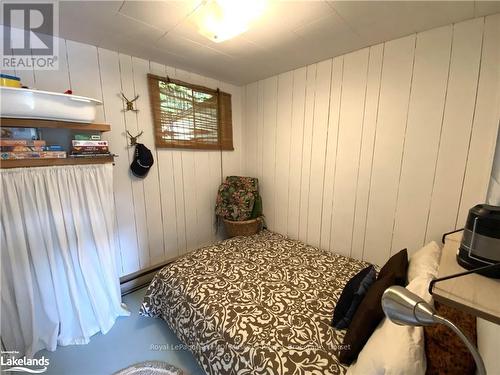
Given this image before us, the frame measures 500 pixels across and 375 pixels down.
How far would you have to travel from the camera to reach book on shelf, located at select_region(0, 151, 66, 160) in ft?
4.58

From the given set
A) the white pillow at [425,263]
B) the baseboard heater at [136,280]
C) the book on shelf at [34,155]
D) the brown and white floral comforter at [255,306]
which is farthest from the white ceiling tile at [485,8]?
the baseboard heater at [136,280]

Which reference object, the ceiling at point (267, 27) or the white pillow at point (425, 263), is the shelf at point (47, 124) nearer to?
the ceiling at point (267, 27)

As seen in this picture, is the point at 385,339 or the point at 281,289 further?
the point at 281,289

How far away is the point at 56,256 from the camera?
1606 millimetres

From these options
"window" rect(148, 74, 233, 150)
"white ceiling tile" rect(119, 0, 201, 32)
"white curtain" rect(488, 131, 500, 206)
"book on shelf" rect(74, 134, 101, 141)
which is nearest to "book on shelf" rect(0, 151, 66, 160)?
"book on shelf" rect(74, 134, 101, 141)

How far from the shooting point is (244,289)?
159cm

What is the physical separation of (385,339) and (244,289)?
3.10 feet

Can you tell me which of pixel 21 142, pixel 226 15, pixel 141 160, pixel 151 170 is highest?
pixel 226 15

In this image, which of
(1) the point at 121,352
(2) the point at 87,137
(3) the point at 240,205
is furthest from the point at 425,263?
(2) the point at 87,137

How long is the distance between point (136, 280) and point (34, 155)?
1.48m

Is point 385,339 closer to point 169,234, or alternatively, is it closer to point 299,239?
point 299,239

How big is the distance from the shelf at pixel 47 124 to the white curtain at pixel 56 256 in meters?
0.29

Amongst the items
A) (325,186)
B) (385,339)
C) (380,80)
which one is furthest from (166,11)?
(385,339)

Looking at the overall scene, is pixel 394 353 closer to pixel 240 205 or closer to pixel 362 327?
pixel 362 327
